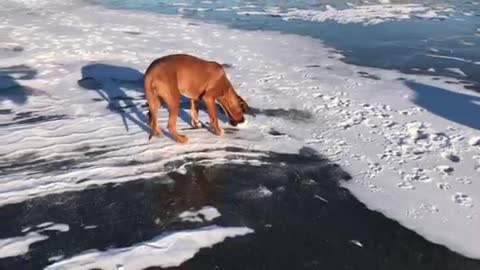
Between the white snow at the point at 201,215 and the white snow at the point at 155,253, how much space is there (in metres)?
0.25

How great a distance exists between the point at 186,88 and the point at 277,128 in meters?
1.50

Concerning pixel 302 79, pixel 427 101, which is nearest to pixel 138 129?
pixel 302 79

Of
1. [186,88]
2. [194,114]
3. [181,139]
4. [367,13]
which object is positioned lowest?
[181,139]

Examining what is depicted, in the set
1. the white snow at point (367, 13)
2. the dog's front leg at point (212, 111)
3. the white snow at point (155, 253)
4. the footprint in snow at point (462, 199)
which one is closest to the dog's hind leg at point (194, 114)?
the dog's front leg at point (212, 111)

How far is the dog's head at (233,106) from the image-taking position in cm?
780

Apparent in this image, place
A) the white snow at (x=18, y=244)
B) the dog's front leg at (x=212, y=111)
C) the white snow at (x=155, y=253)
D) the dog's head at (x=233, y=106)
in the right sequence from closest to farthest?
the white snow at (x=155, y=253)
the white snow at (x=18, y=244)
the dog's front leg at (x=212, y=111)
the dog's head at (x=233, y=106)

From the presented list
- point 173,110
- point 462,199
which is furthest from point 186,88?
point 462,199

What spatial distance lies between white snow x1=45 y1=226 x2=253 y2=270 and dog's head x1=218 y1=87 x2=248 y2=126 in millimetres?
2818

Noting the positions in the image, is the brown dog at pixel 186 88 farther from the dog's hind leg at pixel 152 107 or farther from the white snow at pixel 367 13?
the white snow at pixel 367 13

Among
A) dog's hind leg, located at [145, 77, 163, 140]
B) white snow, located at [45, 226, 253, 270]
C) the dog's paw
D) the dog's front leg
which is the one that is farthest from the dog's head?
white snow, located at [45, 226, 253, 270]

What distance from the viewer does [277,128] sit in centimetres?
809

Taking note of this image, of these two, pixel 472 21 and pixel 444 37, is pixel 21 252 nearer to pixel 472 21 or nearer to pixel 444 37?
pixel 444 37

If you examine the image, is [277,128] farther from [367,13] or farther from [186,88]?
[367,13]

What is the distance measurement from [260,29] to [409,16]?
4.86 m
